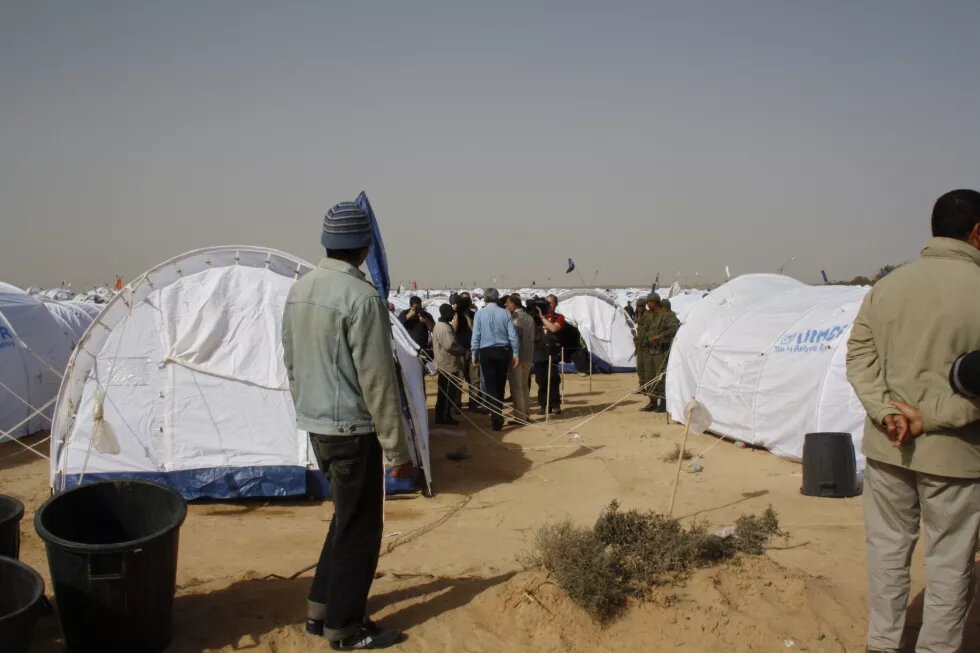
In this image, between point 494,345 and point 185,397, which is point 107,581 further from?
point 494,345

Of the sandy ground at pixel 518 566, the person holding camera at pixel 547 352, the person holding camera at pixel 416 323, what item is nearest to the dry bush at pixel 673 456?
the sandy ground at pixel 518 566

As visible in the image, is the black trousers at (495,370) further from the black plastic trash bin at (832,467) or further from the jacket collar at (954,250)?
the jacket collar at (954,250)

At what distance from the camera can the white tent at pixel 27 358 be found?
11461 mm

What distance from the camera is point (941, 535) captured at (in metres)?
3.45

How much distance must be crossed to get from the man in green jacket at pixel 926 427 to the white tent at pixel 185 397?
4.83m

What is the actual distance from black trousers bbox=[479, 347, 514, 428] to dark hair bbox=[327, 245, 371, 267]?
24.5 ft

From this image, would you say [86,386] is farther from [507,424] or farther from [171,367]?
[507,424]

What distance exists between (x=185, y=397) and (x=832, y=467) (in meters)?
6.53

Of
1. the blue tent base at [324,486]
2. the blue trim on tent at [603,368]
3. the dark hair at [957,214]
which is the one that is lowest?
the blue trim on tent at [603,368]

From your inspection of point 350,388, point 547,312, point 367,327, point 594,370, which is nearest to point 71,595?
point 350,388

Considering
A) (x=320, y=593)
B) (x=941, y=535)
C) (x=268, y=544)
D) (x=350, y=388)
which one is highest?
(x=350, y=388)

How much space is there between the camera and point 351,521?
12.8 ft

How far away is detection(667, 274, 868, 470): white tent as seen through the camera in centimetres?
863

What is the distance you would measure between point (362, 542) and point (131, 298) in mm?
4866
